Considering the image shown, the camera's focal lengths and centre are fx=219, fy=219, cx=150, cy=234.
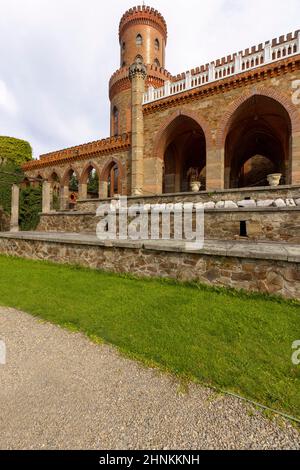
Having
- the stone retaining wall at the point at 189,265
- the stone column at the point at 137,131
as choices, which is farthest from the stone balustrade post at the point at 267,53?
the stone retaining wall at the point at 189,265

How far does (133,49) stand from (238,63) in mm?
17416

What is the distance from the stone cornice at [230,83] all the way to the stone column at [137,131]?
2.02ft

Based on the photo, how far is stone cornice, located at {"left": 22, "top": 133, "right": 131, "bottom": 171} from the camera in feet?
53.9

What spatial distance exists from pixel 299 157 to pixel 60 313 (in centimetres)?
1181

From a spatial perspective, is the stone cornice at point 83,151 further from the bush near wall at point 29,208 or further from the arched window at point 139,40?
the arched window at point 139,40

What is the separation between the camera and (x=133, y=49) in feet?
76.6

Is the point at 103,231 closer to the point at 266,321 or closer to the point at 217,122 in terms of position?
the point at 266,321

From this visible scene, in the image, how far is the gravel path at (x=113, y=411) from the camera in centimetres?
165

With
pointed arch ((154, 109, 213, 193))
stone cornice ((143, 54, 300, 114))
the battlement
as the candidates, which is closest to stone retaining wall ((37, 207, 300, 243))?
pointed arch ((154, 109, 213, 193))

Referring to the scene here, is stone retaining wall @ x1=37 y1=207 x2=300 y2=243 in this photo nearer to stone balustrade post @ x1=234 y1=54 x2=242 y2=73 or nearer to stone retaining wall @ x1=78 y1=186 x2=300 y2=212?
stone retaining wall @ x1=78 y1=186 x2=300 y2=212

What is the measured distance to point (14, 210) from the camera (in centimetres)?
1266

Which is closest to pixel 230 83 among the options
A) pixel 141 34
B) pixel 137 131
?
pixel 137 131

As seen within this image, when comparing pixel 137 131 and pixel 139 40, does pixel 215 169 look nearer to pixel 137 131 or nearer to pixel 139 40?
pixel 137 131

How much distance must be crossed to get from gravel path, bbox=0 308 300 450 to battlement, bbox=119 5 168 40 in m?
31.7
